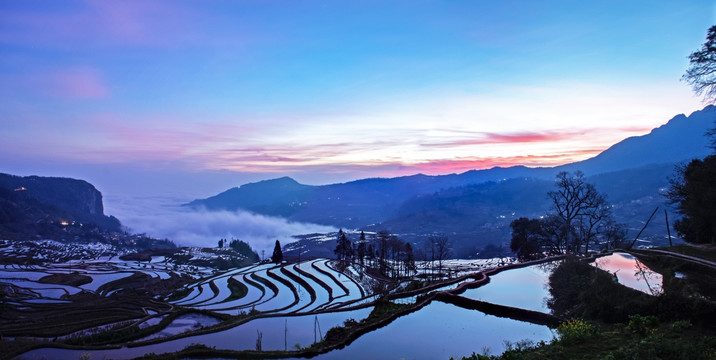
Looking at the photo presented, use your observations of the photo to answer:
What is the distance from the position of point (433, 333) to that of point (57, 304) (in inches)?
2196

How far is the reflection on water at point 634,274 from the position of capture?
55.3 feet

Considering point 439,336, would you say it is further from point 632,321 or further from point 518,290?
point 518,290

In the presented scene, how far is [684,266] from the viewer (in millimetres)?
19031

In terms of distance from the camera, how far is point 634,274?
20.5 metres

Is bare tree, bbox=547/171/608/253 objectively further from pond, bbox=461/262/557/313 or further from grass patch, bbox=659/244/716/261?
grass patch, bbox=659/244/716/261

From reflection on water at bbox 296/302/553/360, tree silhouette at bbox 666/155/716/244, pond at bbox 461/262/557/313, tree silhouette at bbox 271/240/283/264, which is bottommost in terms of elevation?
tree silhouette at bbox 271/240/283/264

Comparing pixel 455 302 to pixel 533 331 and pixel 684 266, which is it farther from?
pixel 684 266

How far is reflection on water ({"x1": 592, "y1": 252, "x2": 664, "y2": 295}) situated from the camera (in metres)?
16.8

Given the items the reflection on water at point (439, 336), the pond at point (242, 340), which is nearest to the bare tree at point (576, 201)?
the reflection on water at point (439, 336)

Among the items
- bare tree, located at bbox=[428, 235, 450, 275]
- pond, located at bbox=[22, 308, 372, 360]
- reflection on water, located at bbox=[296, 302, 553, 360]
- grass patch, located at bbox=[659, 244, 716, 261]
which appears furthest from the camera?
bare tree, located at bbox=[428, 235, 450, 275]

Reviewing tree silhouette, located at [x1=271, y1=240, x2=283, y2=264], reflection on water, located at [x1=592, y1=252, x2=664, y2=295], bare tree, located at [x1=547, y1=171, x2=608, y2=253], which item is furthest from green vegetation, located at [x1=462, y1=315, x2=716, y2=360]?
tree silhouette, located at [x1=271, y1=240, x2=283, y2=264]

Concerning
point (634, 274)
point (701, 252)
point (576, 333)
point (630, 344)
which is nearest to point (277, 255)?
point (634, 274)

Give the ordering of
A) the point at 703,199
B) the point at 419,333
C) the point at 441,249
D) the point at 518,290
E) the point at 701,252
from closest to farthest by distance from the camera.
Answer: the point at 419,333 < the point at 701,252 < the point at 518,290 < the point at 703,199 < the point at 441,249

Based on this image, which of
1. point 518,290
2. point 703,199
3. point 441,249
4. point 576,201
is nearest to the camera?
point 518,290
